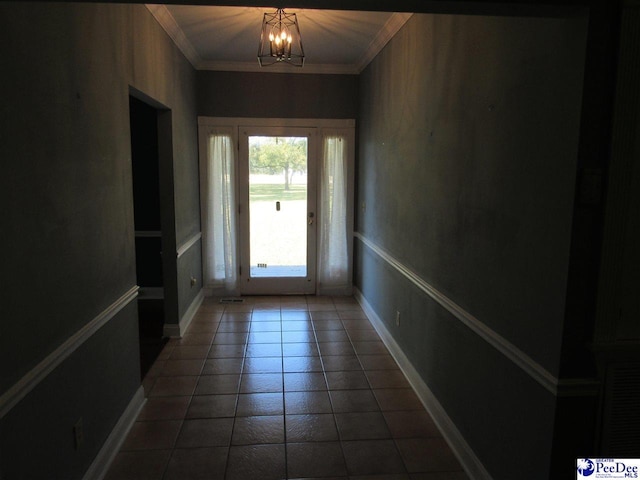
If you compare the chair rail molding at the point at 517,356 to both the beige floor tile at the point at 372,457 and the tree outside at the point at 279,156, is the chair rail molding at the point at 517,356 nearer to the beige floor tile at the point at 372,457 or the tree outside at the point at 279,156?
the beige floor tile at the point at 372,457


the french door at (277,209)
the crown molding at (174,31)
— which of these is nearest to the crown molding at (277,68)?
the crown molding at (174,31)

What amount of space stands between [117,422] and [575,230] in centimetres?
256

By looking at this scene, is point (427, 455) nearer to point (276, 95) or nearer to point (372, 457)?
point (372, 457)

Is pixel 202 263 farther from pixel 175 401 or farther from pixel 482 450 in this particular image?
pixel 482 450

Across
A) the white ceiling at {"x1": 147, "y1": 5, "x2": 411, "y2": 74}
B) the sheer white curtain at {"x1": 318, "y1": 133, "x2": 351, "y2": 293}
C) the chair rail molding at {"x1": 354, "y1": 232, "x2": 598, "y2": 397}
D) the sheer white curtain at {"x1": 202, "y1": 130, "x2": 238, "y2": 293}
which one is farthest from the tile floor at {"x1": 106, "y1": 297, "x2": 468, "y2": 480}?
the white ceiling at {"x1": 147, "y1": 5, "x2": 411, "y2": 74}

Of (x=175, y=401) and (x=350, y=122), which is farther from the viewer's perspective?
(x=350, y=122)

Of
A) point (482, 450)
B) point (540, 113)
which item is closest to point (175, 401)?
point (482, 450)

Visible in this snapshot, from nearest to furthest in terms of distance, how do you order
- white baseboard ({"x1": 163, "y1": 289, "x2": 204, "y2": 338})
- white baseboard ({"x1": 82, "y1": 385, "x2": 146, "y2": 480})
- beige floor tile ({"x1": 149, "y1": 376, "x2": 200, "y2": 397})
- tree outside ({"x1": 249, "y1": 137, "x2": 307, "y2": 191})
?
white baseboard ({"x1": 82, "y1": 385, "x2": 146, "y2": 480})
beige floor tile ({"x1": 149, "y1": 376, "x2": 200, "y2": 397})
white baseboard ({"x1": 163, "y1": 289, "x2": 204, "y2": 338})
tree outside ({"x1": 249, "y1": 137, "x2": 307, "y2": 191})

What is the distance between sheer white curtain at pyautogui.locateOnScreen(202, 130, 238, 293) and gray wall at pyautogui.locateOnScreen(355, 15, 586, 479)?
2572 mm

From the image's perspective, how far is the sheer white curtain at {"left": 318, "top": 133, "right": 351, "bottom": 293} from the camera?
19.0 feet

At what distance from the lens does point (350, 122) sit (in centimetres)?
577

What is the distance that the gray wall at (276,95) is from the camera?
5.59m

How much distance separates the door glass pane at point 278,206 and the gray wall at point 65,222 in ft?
8.66

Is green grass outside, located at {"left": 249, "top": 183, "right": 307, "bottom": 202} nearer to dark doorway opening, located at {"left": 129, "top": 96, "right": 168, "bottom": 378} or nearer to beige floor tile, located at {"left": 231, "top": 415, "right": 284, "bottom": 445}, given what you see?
dark doorway opening, located at {"left": 129, "top": 96, "right": 168, "bottom": 378}
